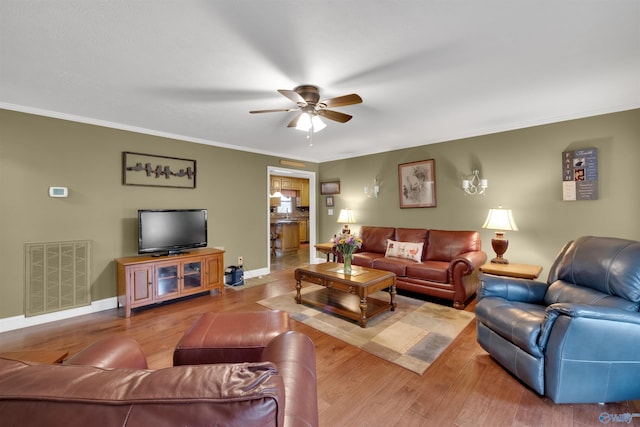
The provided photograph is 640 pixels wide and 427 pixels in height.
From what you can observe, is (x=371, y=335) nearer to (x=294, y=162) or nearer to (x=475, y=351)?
(x=475, y=351)

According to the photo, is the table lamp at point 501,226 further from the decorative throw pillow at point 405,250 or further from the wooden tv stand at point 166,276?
the wooden tv stand at point 166,276

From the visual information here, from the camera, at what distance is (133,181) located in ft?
12.2

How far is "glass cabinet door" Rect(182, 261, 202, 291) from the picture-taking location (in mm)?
3727

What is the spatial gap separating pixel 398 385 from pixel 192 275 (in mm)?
3054

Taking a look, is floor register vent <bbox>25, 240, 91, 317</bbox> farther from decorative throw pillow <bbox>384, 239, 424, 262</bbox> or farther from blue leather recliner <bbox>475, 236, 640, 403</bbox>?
blue leather recliner <bbox>475, 236, 640, 403</bbox>

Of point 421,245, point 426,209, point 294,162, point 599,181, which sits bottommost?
point 421,245

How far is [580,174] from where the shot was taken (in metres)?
3.25

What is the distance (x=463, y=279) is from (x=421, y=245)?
0.92 metres

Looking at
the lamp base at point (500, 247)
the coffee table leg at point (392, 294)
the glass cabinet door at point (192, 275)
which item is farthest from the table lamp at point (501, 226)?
the glass cabinet door at point (192, 275)

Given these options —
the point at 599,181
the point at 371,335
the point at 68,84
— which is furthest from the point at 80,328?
the point at 599,181

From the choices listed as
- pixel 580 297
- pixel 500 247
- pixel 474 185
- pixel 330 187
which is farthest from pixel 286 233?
pixel 580 297

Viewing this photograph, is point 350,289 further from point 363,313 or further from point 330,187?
point 330,187

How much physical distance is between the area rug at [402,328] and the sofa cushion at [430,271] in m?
0.33

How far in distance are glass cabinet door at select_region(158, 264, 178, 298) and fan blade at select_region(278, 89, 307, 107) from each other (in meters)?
2.74
